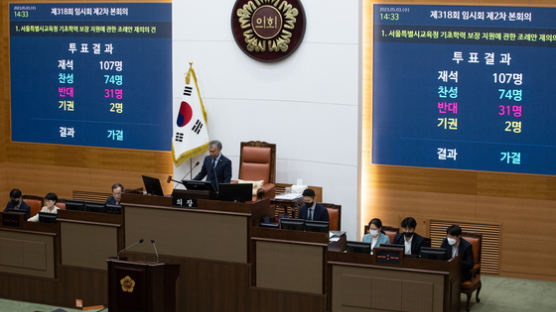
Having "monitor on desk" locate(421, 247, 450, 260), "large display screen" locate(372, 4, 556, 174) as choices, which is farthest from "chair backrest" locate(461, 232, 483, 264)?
"large display screen" locate(372, 4, 556, 174)

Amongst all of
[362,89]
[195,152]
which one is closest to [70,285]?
[195,152]

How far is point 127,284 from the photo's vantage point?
6598 millimetres

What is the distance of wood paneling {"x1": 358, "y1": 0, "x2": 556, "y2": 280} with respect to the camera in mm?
8250

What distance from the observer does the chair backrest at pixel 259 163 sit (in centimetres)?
902

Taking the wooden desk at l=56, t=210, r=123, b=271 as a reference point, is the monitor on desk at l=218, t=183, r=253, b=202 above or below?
above

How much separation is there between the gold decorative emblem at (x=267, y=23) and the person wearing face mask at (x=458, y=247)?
126 inches

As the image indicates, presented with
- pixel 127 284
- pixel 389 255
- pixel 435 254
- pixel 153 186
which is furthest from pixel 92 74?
pixel 435 254

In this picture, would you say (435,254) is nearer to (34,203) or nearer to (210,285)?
(210,285)

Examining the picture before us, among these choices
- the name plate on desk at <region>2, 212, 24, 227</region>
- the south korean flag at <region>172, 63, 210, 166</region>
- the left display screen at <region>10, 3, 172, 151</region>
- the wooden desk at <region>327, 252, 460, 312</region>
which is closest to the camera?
the wooden desk at <region>327, 252, 460, 312</region>

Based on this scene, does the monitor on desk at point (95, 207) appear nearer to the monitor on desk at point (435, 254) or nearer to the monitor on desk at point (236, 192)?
the monitor on desk at point (236, 192)

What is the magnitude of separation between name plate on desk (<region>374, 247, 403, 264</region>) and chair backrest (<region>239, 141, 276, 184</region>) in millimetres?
2709

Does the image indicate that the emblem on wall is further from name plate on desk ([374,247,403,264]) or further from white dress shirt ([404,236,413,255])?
name plate on desk ([374,247,403,264])

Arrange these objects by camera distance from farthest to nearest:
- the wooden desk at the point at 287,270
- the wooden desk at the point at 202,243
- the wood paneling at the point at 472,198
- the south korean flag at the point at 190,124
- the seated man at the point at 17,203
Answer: the south korean flag at the point at 190,124 → the seated man at the point at 17,203 → the wood paneling at the point at 472,198 → the wooden desk at the point at 202,243 → the wooden desk at the point at 287,270

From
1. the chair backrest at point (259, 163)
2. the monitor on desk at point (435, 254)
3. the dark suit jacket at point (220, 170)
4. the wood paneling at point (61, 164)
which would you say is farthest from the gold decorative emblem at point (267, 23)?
the monitor on desk at point (435, 254)
